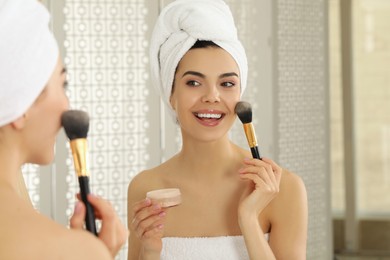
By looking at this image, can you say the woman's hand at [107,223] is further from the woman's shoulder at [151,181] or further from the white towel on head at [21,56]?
the woman's shoulder at [151,181]

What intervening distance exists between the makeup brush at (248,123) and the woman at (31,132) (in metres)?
0.53

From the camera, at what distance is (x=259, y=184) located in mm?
1591

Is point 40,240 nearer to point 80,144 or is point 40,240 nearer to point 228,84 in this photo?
point 80,144

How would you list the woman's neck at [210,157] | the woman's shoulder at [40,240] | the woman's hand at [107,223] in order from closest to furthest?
the woman's shoulder at [40,240] < the woman's hand at [107,223] < the woman's neck at [210,157]

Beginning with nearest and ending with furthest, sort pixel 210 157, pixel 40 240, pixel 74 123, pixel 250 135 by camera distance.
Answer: pixel 40 240 < pixel 74 123 < pixel 250 135 < pixel 210 157

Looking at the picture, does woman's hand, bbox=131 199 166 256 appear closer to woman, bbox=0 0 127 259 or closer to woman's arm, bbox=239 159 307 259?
woman's arm, bbox=239 159 307 259

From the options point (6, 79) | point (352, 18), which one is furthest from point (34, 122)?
point (352, 18)

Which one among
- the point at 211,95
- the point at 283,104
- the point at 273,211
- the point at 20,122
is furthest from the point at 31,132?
the point at 283,104

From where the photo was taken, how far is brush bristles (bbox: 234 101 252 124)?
1618 millimetres

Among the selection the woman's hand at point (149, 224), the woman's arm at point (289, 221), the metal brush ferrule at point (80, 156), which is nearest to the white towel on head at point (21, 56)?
the metal brush ferrule at point (80, 156)

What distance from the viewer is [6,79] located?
1.01 m

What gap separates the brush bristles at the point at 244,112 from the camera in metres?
1.62

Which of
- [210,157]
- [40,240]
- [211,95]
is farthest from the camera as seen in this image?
[210,157]

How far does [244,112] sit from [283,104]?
2.52 metres
